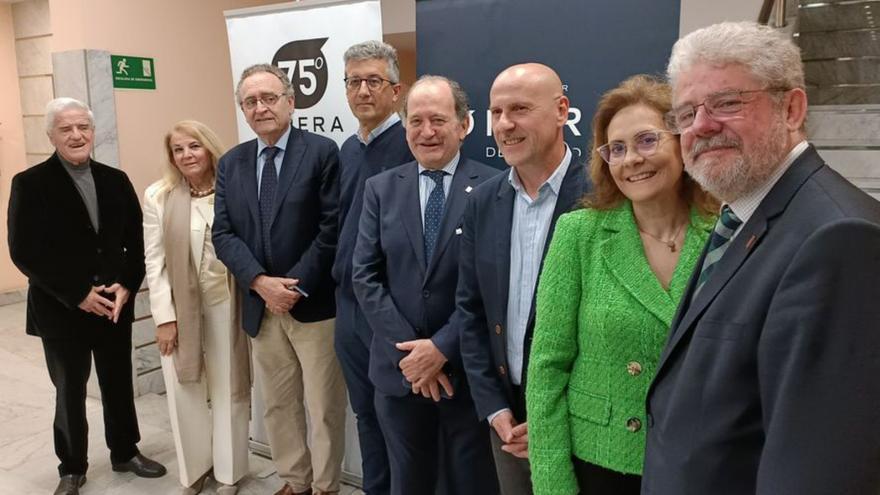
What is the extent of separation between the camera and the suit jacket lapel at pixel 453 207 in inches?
80.1

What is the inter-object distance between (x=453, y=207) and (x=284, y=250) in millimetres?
848

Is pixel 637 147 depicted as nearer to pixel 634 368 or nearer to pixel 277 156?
pixel 634 368

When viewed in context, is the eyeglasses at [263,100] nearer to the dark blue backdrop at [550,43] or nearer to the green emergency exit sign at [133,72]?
the dark blue backdrop at [550,43]

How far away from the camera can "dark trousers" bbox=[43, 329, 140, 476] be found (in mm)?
2863

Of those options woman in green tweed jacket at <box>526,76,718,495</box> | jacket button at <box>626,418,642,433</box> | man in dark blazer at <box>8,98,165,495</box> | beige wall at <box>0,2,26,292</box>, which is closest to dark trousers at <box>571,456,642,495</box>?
woman in green tweed jacket at <box>526,76,718,495</box>

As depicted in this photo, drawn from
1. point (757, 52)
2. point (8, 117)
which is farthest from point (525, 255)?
point (8, 117)

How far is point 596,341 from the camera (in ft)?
4.49

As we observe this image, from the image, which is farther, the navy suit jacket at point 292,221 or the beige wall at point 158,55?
the beige wall at point 158,55

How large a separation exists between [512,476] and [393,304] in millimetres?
668

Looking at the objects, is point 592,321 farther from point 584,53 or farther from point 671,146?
point 584,53

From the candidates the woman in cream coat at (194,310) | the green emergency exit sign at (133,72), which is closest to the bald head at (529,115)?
the woman in cream coat at (194,310)

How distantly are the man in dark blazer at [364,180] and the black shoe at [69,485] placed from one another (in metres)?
1.44

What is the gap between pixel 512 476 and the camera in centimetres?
175

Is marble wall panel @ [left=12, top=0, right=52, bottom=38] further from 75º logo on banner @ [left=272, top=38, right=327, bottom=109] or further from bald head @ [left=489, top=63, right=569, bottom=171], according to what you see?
bald head @ [left=489, top=63, right=569, bottom=171]
